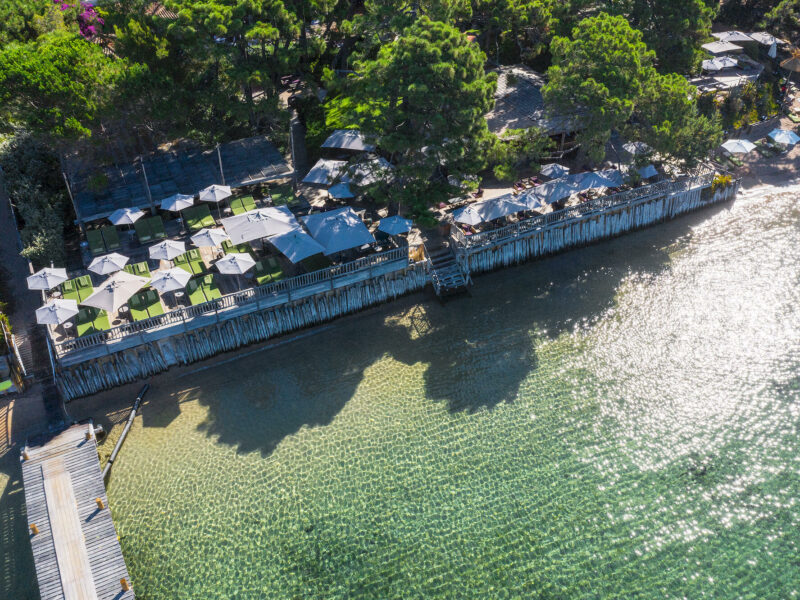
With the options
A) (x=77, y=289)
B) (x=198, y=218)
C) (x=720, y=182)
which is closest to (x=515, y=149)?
(x=720, y=182)

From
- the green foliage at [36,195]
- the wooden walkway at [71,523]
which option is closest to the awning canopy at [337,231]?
the green foliage at [36,195]

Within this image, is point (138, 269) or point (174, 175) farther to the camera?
point (174, 175)

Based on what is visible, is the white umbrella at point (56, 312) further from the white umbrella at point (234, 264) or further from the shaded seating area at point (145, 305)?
the white umbrella at point (234, 264)

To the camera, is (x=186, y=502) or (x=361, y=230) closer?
(x=186, y=502)

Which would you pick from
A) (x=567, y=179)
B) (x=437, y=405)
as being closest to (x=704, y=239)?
(x=567, y=179)

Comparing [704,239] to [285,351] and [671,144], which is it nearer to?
[671,144]

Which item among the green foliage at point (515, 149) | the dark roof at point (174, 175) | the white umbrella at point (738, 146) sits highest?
the dark roof at point (174, 175)

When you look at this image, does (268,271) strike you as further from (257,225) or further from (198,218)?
(198,218)
